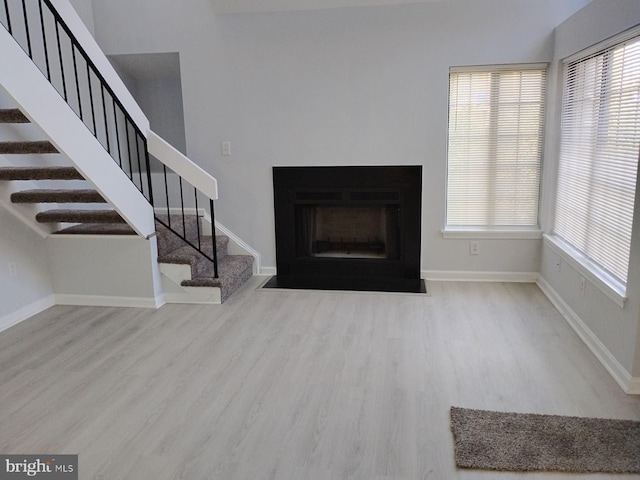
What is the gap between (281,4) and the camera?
171 inches

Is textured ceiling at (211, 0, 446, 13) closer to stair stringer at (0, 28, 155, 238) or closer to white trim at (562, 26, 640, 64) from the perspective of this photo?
white trim at (562, 26, 640, 64)

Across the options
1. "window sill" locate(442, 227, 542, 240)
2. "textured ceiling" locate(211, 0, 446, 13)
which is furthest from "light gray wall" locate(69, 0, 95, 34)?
"window sill" locate(442, 227, 542, 240)

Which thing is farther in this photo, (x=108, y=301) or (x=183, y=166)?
(x=108, y=301)

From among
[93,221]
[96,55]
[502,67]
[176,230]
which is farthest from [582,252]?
[96,55]

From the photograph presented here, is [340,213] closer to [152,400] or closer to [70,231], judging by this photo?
[70,231]

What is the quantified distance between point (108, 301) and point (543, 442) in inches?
131

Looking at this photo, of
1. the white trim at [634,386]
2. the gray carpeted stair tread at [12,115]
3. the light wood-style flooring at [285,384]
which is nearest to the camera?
the light wood-style flooring at [285,384]

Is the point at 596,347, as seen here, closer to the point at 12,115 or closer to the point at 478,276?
the point at 478,276

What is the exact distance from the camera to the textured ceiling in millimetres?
4258

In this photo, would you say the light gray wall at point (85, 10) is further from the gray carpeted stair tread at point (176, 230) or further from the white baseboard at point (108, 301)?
the white baseboard at point (108, 301)

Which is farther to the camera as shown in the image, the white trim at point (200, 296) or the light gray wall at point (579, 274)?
the white trim at point (200, 296)

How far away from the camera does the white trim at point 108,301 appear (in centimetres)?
405

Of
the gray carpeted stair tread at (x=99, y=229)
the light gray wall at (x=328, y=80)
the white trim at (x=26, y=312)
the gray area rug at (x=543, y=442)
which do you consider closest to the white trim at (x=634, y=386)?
the gray area rug at (x=543, y=442)

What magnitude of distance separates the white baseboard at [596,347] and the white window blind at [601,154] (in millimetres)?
416
